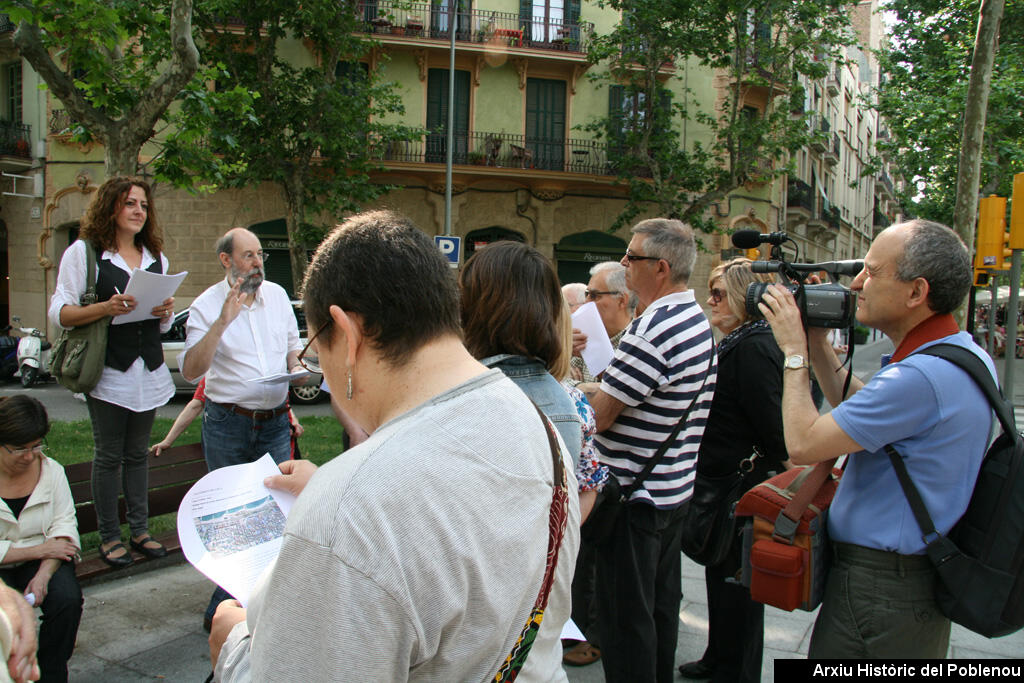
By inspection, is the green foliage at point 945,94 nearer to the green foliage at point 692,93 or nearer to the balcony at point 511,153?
the green foliage at point 692,93

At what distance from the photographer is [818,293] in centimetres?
250

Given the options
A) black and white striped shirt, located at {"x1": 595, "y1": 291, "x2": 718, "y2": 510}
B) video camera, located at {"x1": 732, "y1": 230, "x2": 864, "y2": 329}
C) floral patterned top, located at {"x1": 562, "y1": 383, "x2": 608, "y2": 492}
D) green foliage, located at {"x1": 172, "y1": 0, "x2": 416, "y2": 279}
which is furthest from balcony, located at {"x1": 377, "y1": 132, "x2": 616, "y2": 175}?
floral patterned top, located at {"x1": 562, "y1": 383, "x2": 608, "y2": 492}

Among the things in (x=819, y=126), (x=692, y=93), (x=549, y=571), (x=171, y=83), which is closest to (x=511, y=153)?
(x=692, y=93)

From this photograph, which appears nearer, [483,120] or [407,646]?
[407,646]

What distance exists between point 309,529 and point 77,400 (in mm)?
13751

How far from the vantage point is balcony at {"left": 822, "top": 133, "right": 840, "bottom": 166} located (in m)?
33.4

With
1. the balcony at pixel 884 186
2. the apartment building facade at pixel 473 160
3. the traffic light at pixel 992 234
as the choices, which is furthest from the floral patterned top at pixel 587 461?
the balcony at pixel 884 186

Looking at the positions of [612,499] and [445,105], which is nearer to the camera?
[612,499]

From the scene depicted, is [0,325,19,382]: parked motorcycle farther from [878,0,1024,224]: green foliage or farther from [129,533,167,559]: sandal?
[878,0,1024,224]: green foliage

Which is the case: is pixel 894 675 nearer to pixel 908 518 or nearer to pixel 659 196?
pixel 908 518

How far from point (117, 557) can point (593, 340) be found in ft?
8.72

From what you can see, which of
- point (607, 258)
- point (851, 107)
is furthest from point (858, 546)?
point (851, 107)

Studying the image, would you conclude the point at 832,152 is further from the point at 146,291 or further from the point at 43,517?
the point at 43,517

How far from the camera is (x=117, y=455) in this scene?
390 centimetres
